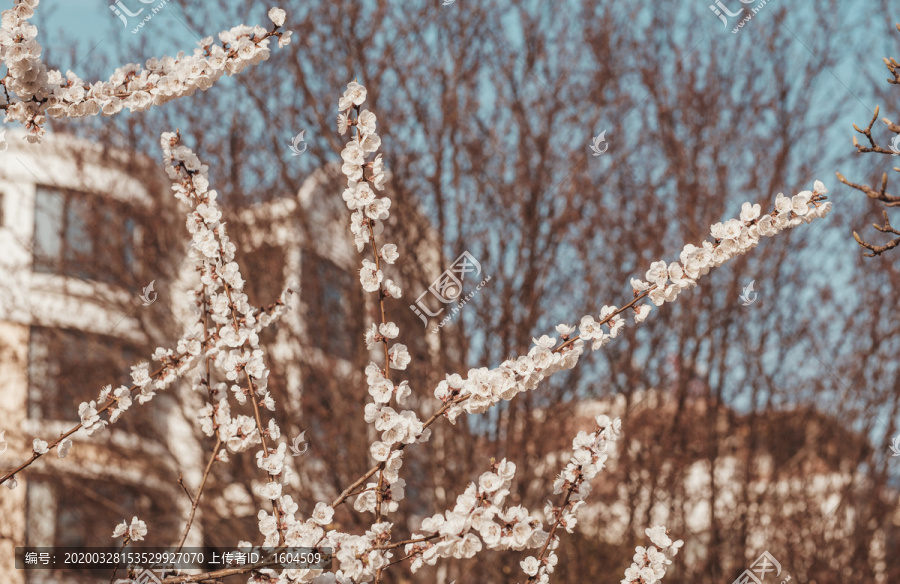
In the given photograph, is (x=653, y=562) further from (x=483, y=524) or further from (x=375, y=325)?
(x=375, y=325)

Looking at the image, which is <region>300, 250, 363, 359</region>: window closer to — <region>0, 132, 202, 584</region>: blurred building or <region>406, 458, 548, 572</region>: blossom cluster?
<region>0, 132, 202, 584</region>: blurred building

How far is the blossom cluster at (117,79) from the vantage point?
239 centimetres

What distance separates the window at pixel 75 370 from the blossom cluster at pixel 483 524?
6.19 metres

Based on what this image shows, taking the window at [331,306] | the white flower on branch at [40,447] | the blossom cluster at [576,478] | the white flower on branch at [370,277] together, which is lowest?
the blossom cluster at [576,478]

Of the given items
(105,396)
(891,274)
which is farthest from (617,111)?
(105,396)

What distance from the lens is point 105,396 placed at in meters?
2.63

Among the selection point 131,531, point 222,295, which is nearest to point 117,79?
Result: point 222,295

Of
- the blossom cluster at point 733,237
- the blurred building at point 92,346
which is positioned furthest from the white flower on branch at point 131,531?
the blurred building at point 92,346

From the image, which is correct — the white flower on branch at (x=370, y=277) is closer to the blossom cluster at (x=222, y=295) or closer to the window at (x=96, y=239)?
the blossom cluster at (x=222, y=295)

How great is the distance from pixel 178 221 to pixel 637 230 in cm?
452

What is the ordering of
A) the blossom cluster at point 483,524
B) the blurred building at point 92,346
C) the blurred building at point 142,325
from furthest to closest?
the blurred building at point 92,346
the blurred building at point 142,325
the blossom cluster at point 483,524

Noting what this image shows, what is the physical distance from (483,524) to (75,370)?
7.06 meters

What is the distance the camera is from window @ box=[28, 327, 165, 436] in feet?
25.2

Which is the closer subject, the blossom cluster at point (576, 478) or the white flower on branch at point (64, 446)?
the blossom cluster at point (576, 478)
